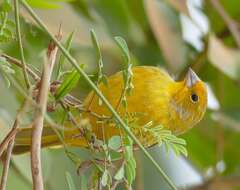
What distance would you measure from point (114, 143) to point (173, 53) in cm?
101

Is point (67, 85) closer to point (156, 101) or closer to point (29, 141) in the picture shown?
point (29, 141)

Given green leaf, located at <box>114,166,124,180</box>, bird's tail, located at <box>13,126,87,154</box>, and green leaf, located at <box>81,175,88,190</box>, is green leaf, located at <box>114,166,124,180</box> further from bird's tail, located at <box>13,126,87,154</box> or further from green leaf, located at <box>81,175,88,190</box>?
bird's tail, located at <box>13,126,87,154</box>

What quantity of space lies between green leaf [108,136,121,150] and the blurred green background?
0.58 m

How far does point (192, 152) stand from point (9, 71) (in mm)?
1500

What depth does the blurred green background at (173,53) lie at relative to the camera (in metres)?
1.55

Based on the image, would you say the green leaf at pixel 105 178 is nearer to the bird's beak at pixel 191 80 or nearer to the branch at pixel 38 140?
the branch at pixel 38 140

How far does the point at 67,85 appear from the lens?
0.76m

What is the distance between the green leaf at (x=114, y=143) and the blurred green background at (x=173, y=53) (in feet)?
1.91

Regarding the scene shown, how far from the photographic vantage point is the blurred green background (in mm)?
1546

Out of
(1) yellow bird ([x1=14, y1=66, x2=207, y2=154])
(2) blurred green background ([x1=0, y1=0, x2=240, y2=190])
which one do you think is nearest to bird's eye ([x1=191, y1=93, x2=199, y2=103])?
(1) yellow bird ([x1=14, y1=66, x2=207, y2=154])

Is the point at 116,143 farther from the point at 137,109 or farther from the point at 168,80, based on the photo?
the point at 168,80

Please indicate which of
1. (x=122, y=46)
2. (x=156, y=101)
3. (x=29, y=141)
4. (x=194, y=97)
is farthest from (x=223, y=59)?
(x=122, y=46)

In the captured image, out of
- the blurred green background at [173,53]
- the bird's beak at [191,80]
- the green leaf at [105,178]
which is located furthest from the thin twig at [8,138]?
the bird's beak at [191,80]

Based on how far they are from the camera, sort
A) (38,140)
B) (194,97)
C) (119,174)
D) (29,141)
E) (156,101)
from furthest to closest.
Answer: (194,97), (156,101), (29,141), (119,174), (38,140)
